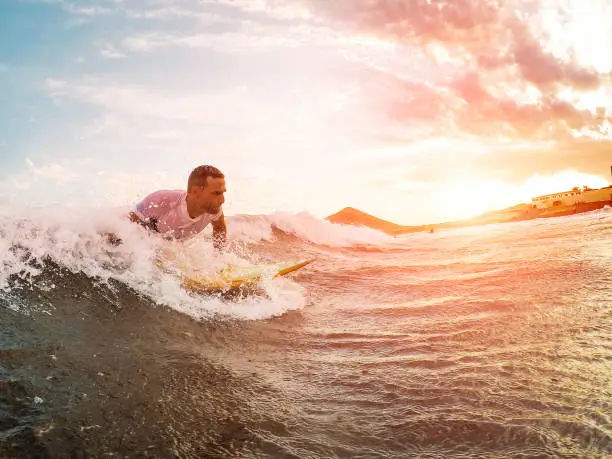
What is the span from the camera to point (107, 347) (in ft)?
11.1

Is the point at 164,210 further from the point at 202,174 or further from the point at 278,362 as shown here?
the point at 278,362

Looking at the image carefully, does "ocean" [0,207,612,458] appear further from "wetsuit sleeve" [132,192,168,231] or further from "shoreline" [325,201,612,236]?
"shoreline" [325,201,612,236]

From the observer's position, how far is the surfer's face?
6.07m

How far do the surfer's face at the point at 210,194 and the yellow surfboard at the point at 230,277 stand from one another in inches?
40.0

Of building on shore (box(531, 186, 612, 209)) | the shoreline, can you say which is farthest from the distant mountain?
building on shore (box(531, 186, 612, 209))

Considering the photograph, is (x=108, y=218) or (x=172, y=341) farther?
(x=108, y=218)

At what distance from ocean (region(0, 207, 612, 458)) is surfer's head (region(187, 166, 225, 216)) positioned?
0.86 meters

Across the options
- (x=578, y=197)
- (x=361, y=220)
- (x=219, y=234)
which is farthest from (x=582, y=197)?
(x=219, y=234)

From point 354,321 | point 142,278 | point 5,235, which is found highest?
point 5,235

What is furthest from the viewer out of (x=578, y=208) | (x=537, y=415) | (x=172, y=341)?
(x=578, y=208)

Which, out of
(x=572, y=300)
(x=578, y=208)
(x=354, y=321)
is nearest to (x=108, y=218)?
(x=354, y=321)

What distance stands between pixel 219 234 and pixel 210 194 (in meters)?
1.30

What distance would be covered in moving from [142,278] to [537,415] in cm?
456

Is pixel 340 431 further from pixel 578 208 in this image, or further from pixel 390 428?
pixel 578 208
